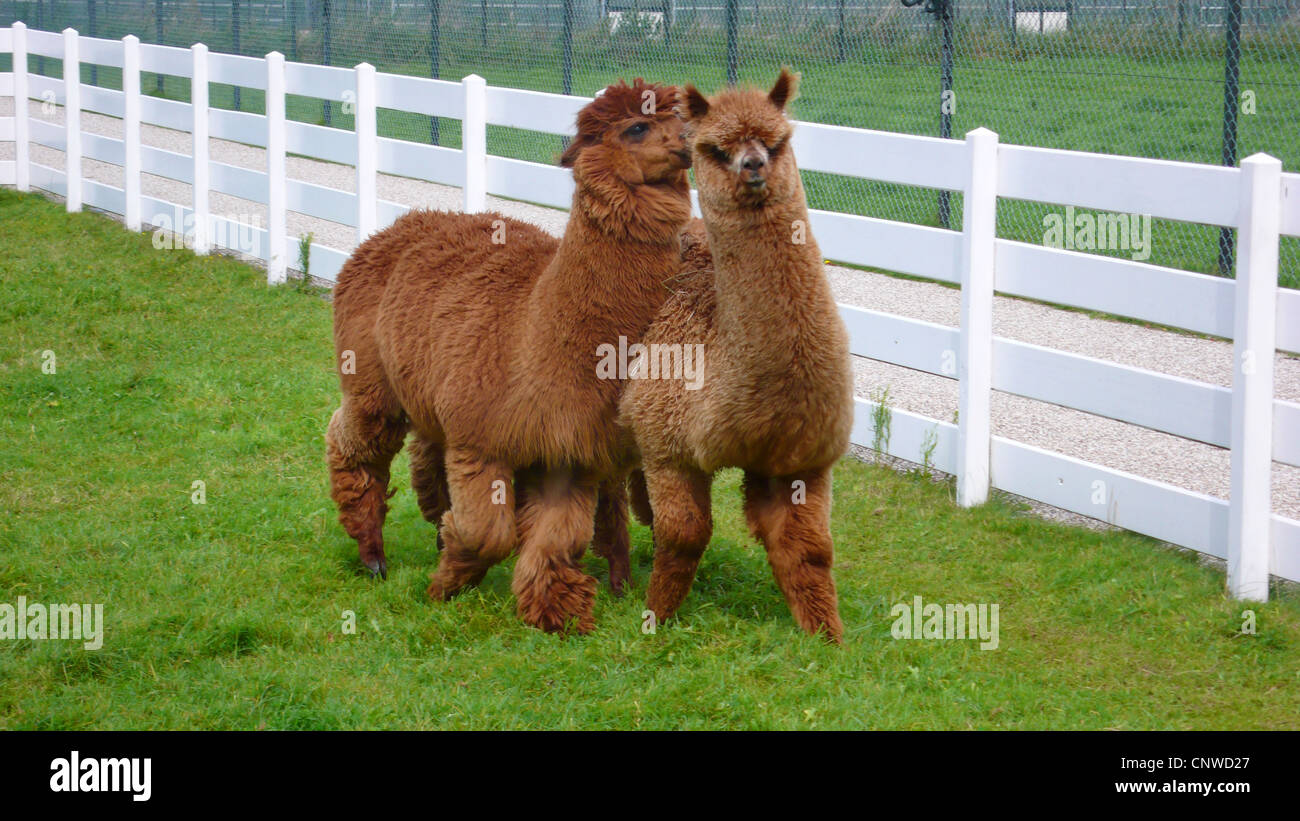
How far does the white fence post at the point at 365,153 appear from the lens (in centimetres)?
1039

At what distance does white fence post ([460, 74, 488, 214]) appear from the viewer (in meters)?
9.51

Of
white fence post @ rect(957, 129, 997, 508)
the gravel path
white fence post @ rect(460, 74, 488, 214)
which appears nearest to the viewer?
white fence post @ rect(957, 129, 997, 508)

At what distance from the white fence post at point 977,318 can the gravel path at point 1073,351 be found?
1.44 feet

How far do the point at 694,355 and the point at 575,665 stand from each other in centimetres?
115

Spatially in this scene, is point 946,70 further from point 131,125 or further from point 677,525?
point 131,125

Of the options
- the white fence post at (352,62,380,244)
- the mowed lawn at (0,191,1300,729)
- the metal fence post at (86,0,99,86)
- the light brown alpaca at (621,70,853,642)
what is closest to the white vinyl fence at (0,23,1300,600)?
the mowed lawn at (0,191,1300,729)

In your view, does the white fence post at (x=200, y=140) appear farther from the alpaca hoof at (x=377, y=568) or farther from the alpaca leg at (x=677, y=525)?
the alpaca leg at (x=677, y=525)

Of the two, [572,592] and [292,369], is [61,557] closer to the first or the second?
[572,592]

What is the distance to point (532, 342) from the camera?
473 centimetres

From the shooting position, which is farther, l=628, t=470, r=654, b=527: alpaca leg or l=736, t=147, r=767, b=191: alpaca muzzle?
l=628, t=470, r=654, b=527: alpaca leg

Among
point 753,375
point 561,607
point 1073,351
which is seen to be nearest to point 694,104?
point 753,375

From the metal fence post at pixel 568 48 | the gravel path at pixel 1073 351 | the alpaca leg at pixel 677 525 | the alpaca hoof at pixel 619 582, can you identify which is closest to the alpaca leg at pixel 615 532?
the alpaca hoof at pixel 619 582

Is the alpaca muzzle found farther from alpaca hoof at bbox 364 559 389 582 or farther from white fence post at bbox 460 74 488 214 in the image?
white fence post at bbox 460 74 488 214

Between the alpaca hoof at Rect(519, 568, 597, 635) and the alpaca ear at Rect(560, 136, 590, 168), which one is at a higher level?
the alpaca ear at Rect(560, 136, 590, 168)
